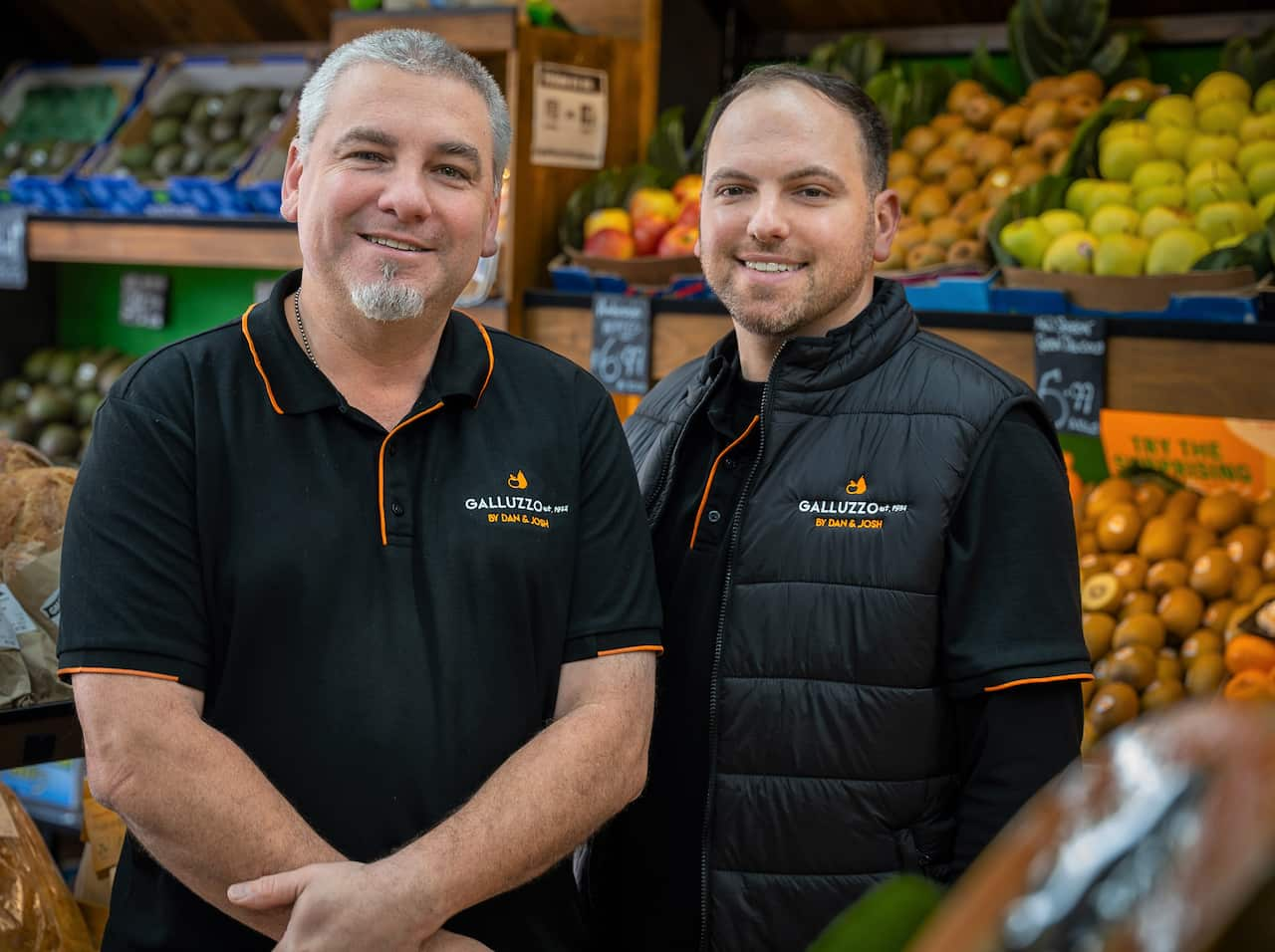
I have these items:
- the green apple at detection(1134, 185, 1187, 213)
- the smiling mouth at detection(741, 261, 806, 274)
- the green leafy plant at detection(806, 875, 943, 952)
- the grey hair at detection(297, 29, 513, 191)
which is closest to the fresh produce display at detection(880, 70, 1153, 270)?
the green apple at detection(1134, 185, 1187, 213)

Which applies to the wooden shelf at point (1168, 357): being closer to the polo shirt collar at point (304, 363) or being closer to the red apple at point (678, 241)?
the red apple at point (678, 241)

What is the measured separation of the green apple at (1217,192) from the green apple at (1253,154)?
61mm

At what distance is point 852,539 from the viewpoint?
59.6 inches

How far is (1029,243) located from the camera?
2.76 meters

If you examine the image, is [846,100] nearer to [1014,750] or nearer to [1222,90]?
[1014,750]

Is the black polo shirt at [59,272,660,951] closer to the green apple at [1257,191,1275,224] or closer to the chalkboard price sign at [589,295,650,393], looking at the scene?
the chalkboard price sign at [589,295,650,393]

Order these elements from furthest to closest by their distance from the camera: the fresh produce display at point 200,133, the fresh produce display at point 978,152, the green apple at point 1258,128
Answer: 1. the fresh produce display at point 200,133
2. the fresh produce display at point 978,152
3. the green apple at point 1258,128

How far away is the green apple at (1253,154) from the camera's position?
9.01ft

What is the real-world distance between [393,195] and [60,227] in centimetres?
319

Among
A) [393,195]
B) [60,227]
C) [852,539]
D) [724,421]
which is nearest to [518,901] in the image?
[852,539]

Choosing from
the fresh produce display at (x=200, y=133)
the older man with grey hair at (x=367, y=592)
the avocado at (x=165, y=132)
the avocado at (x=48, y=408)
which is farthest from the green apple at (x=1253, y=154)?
the avocado at (x=48, y=408)

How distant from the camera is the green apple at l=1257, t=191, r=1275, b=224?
8.66 ft

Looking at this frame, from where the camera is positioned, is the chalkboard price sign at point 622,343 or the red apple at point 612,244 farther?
the red apple at point 612,244

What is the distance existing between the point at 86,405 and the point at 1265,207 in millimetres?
3584
